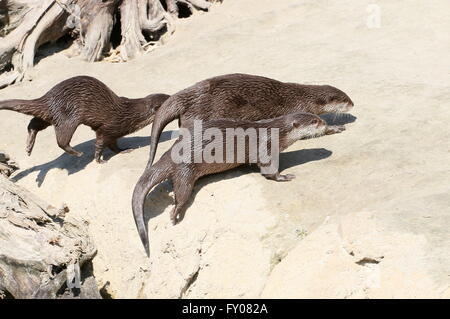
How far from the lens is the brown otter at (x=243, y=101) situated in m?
5.33

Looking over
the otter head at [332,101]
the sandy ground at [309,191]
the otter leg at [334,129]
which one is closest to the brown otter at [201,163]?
the sandy ground at [309,191]

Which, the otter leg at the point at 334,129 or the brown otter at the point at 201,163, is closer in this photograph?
the brown otter at the point at 201,163

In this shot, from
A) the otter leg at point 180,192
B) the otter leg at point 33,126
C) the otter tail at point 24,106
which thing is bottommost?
the otter leg at point 180,192

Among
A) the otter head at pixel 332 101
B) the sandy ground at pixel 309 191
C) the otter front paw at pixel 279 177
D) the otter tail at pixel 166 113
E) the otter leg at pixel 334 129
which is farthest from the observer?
the otter head at pixel 332 101

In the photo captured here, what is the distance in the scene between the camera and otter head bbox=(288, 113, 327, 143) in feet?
16.8

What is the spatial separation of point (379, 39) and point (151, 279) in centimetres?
396

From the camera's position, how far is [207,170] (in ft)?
15.9

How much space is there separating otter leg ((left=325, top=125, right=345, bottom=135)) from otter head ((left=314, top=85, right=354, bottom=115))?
25 centimetres

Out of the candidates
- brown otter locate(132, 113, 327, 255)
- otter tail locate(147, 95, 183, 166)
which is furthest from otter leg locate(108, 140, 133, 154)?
brown otter locate(132, 113, 327, 255)

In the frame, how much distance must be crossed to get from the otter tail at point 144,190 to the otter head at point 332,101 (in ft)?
5.64

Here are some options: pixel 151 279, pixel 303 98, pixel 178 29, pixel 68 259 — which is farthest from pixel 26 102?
pixel 178 29

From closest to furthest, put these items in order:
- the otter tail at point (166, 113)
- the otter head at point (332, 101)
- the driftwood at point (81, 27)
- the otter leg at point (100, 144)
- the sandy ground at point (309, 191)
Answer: the sandy ground at point (309, 191)
the otter tail at point (166, 113)
the otter leg at point (100, 144)
the otter head at point (332, 101)
the driftwood at point (81, 27)

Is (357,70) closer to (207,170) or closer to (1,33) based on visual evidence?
(207,170)

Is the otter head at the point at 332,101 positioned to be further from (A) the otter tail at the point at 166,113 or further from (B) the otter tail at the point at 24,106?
(B) the otter tail at the point at 24,106
